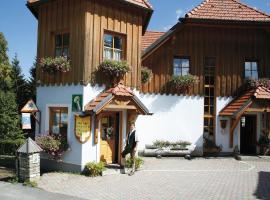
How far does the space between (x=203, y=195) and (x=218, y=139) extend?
8.77 m

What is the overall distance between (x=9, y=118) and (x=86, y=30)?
757 cm

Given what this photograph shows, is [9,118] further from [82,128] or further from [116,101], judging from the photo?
[116,101]

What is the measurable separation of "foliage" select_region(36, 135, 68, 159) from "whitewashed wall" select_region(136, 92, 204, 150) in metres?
5.50

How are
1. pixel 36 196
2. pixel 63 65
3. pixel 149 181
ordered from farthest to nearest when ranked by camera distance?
pixel 63 65 < pixel 149 181 < pixel 36 196

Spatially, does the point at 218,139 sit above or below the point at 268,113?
below

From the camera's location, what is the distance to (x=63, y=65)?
14.8 metres

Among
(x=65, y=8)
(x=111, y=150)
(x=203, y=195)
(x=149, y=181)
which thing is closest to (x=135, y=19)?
(x=65, y=8)

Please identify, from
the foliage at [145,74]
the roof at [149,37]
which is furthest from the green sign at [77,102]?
the roof at [149,37]

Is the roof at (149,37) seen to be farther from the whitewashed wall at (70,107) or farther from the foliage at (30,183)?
the foliage at (30,183)

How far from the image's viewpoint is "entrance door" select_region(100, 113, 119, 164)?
616 inches

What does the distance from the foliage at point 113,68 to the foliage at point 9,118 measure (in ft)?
22.8

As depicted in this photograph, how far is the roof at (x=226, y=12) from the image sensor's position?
1952cm

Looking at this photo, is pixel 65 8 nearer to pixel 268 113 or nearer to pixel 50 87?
pixel 50 87

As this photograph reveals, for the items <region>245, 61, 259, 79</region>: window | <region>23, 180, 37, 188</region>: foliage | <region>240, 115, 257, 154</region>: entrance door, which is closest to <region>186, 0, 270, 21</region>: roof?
<region>245, 61, 259, 79</region>: window
